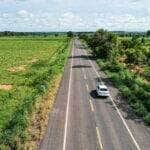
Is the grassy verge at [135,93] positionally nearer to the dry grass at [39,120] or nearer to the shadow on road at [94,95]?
the shadow on road at [94,95]

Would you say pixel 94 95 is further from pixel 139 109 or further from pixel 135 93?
pixel 139 109

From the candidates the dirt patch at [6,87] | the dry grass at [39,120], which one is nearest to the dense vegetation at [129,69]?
the dry grass at [39,120]

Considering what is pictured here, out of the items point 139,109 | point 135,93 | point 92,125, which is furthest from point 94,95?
→ point 92,125

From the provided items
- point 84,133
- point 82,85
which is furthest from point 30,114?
point 82,85

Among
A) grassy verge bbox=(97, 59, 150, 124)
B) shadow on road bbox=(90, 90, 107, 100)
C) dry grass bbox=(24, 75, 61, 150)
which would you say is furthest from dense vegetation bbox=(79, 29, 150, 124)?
dry grass bbox=(24, 75, 61, 150)

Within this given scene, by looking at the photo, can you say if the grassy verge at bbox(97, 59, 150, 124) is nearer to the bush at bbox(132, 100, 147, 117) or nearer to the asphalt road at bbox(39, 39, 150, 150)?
the bush at bbox(132, 100, 147, 117)
